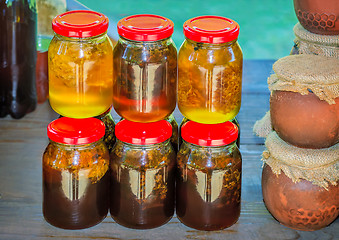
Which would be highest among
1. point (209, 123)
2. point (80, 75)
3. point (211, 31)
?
point (211, 31)

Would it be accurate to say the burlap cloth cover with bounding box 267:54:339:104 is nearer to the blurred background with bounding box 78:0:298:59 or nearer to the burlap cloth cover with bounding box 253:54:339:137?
the burlap cloth cover with bounding box 253:54:339:137

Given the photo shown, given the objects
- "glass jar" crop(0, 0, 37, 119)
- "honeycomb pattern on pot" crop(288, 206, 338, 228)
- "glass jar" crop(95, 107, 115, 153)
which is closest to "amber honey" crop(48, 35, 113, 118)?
"glass jar" crop(95, 107, 115, 153)

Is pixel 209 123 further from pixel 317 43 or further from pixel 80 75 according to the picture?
pixel 317 43

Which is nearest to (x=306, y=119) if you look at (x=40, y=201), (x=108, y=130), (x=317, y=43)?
(x=317, y=43)

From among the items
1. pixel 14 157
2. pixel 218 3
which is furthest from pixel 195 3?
pixel 14 157

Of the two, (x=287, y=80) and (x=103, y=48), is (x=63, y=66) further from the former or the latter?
(x=287, y=80)

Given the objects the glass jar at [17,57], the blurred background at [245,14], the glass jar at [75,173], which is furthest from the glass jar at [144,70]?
the blurred background at [245,14]
